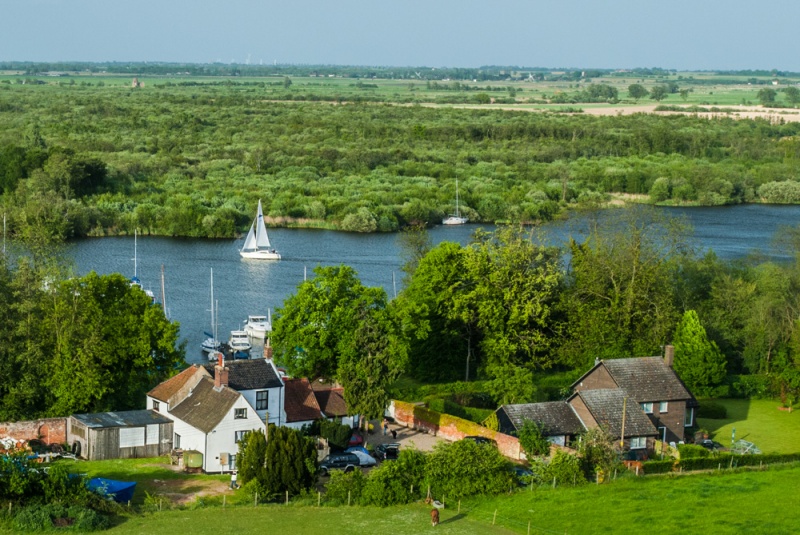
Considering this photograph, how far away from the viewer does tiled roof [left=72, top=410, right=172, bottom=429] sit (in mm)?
41375

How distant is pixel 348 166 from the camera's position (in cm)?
12769

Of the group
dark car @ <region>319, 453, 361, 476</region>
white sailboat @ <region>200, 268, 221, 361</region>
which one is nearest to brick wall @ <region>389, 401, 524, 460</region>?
dark car @ <region>319, 453, 361, 476</region>

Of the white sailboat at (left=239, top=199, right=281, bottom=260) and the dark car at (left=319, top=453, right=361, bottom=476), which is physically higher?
the white sailboat at (left=239, top=199, right=281, bottom=260)

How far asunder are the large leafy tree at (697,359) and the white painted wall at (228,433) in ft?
65.1

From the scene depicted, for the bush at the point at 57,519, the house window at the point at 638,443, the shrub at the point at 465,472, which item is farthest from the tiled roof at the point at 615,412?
the bush at the point at 57,519

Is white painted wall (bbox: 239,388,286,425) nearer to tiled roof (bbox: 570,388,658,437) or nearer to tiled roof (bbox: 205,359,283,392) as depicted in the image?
tiled roof (bbox: 205,359,283,392)

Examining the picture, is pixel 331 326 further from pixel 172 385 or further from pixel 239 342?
pixel 239 342

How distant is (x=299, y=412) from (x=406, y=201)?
209 feet

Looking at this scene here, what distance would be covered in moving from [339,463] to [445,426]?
19.4ft

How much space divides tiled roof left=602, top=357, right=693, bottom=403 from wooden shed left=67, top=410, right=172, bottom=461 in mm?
16458

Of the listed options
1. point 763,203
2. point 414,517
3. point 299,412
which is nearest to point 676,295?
point 299,412

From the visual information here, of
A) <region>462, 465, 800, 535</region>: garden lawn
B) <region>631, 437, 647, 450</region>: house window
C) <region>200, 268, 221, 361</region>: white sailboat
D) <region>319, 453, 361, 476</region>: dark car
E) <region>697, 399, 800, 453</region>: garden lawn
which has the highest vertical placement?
<region>462, 465, 800, 535</region>: garden lawn

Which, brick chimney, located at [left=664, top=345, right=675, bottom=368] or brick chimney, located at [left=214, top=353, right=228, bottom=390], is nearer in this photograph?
brick chimney, located at [left=214, top=353, right=228, bottom=390]

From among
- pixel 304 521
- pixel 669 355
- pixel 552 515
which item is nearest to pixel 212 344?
pixel 669 355
